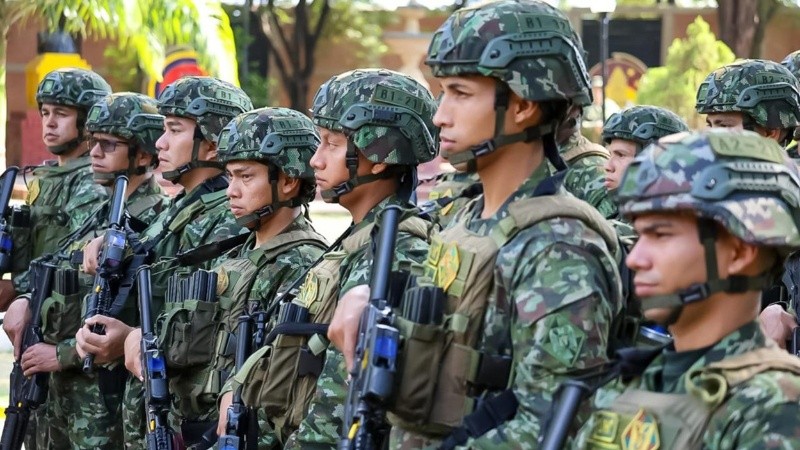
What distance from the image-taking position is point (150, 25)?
19.8 metres

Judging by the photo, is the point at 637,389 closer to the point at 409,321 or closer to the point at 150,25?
the point at 409,321

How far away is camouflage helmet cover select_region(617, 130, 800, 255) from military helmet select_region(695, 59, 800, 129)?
3164 millimetres

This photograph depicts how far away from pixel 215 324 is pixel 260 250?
14.9 inches

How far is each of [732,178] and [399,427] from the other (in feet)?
4.11

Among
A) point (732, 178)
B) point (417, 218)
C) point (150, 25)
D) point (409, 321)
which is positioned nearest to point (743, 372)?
point (732, 178)

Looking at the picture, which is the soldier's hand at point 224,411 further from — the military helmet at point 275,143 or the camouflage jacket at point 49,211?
the camouflage jacket at point 49,211

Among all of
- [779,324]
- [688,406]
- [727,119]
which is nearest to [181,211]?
[727,119]

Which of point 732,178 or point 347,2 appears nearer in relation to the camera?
point 732,178

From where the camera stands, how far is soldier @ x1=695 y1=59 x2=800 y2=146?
20.9 ft

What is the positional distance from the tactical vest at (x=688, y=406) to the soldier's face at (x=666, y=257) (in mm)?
178

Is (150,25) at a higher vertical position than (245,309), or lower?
higher

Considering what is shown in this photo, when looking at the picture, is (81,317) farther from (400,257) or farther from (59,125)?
(400,257)

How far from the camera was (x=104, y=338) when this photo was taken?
6.96 m

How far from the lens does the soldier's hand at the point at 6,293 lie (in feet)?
28.9
